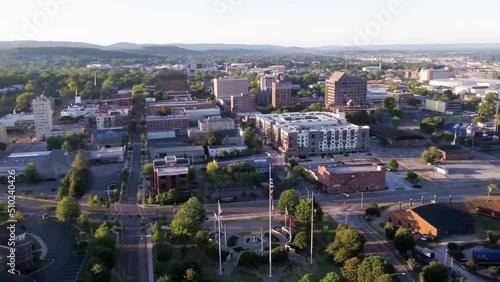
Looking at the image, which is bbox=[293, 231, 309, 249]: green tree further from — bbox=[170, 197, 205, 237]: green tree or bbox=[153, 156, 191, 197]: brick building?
bbox=[153, 156, 191, 197]: brick building

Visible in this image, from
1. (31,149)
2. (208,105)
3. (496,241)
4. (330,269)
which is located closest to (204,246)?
(330,269)

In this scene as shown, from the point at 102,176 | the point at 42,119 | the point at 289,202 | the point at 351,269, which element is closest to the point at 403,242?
Result: the point at 351,269

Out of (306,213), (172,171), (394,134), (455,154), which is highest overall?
(172,171)

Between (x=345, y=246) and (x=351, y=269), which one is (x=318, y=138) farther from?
(x=351, y=269)

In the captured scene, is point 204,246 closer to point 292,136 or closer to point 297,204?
point 297,204

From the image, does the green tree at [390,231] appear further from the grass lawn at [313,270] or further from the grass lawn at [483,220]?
the grass lawn at [483,220]

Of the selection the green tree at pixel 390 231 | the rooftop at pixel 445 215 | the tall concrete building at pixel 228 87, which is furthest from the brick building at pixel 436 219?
the tall concrete building at pixel 228 87
